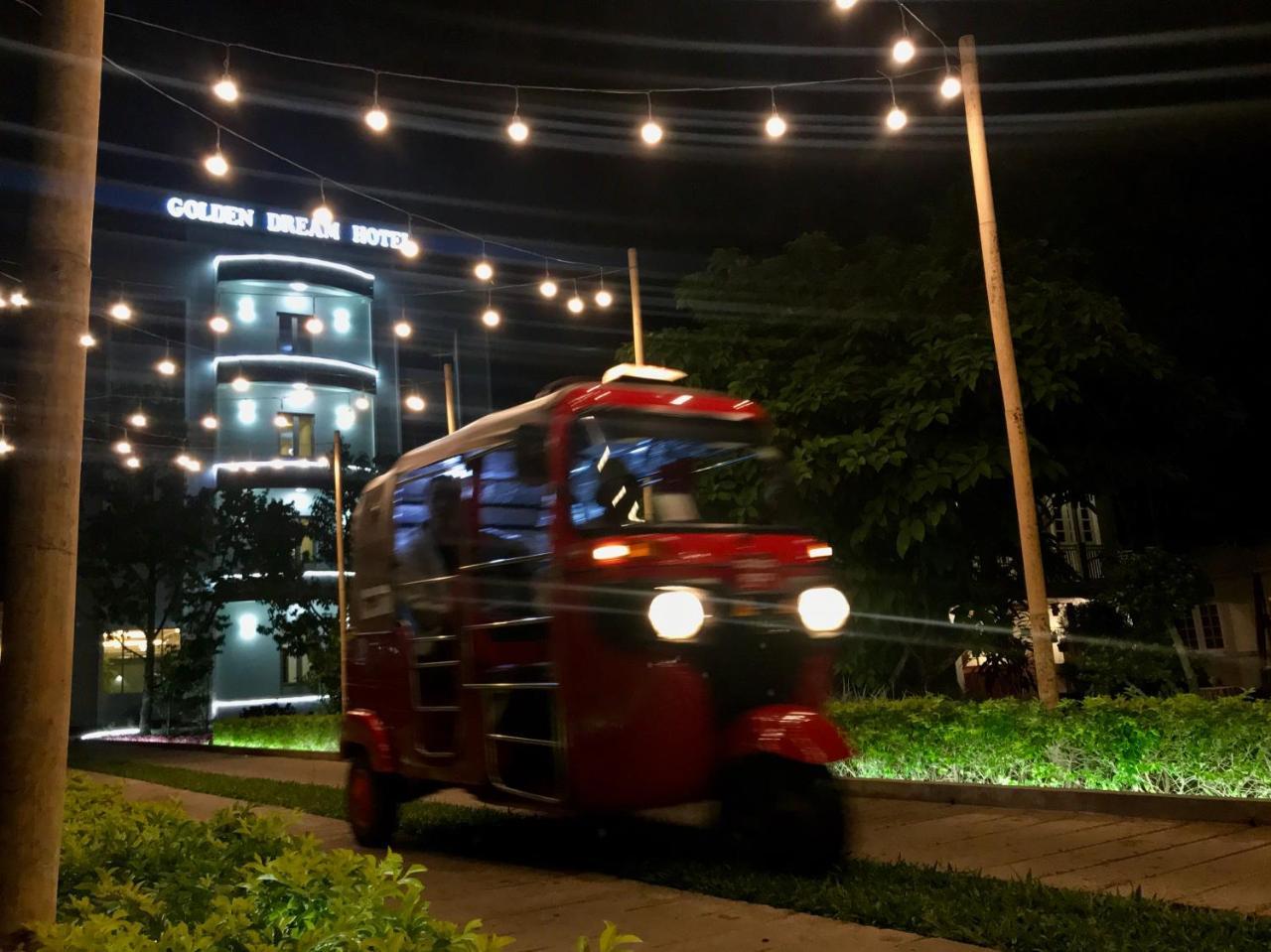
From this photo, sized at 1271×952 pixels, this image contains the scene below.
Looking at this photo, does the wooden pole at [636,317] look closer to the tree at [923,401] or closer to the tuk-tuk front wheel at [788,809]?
the tree at [923,401]

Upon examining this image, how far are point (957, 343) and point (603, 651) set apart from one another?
24.5 ft

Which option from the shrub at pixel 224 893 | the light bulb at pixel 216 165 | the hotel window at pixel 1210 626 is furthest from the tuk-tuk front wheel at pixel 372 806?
the hotel window at pixel 1210 626

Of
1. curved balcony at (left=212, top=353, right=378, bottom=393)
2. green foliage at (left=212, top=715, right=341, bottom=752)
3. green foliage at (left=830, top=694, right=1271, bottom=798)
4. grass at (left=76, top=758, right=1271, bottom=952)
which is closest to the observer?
grass at (left=76, top=758, right=1271, bottom=952)

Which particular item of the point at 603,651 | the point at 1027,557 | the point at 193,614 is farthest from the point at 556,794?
the point at 193,614

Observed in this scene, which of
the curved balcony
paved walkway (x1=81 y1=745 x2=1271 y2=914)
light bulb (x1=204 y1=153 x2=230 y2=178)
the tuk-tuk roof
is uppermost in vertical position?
the curved balcony

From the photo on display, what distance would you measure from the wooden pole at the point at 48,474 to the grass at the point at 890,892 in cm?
381

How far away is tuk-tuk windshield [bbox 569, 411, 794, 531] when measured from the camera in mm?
6949

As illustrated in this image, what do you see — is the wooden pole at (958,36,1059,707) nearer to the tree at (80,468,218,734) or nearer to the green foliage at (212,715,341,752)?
the green foliage at (212,715,341,752)

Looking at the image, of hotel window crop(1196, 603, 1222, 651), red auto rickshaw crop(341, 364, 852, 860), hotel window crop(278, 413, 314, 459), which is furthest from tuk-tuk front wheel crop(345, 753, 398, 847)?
hotel window crop(278, 413, 314, 459)

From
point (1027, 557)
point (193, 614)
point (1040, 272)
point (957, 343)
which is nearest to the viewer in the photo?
point (1027, 557)

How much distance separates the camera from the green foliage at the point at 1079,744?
25.7 feet

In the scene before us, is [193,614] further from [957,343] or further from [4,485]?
[4,485]

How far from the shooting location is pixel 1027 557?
9977 mm

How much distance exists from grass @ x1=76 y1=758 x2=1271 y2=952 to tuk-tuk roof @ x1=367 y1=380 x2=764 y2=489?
10.3ft
